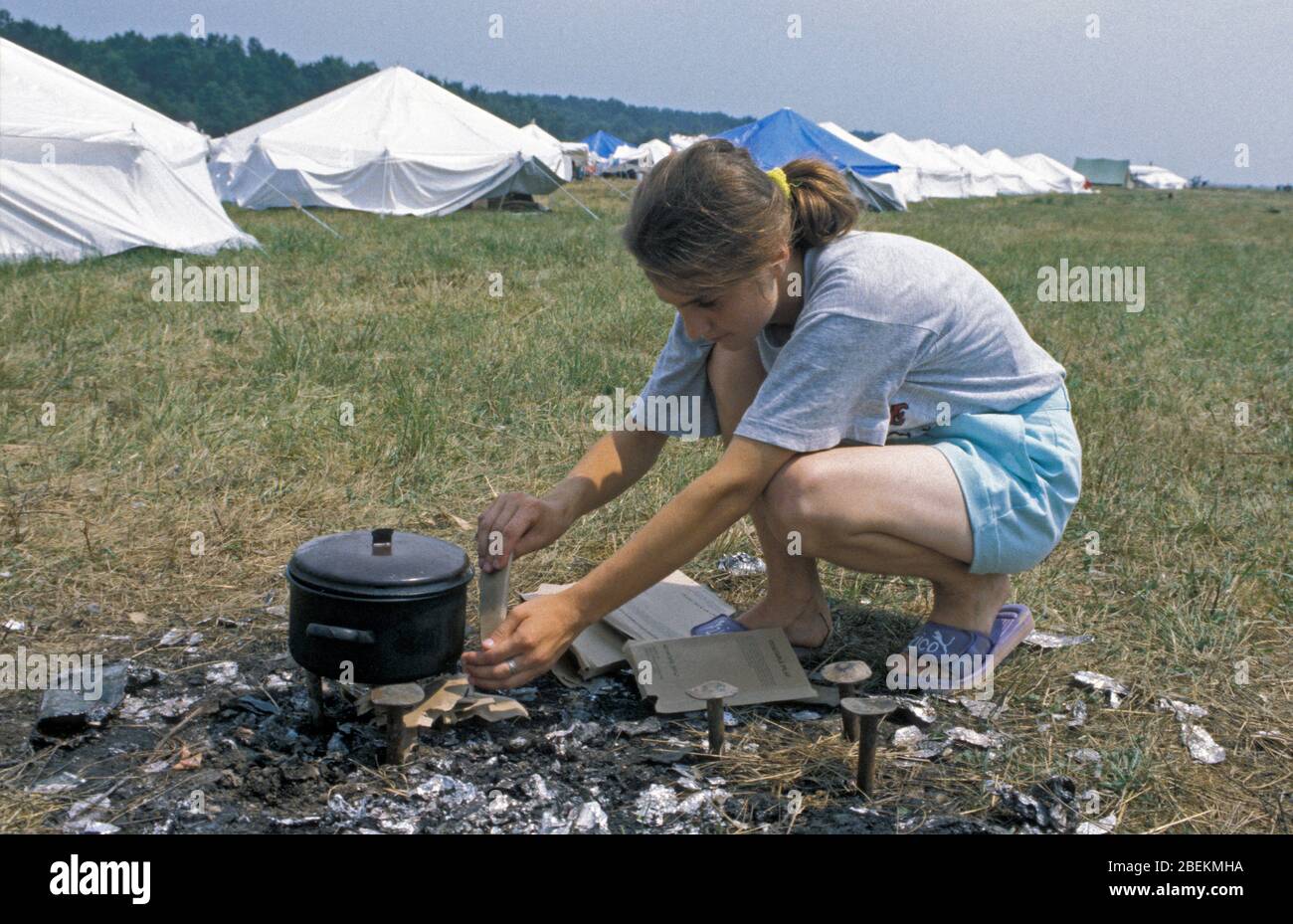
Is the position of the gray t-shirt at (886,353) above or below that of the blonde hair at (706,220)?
below

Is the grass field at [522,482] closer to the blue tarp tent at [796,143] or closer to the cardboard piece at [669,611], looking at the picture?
the cardboard piece at [669,611]

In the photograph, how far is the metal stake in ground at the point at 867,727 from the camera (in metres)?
1.86

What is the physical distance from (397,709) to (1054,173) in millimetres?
52492

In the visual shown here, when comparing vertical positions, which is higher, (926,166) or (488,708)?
(926,166)

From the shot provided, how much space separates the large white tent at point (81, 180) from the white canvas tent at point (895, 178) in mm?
15727

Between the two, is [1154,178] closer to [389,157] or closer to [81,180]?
[389,157]

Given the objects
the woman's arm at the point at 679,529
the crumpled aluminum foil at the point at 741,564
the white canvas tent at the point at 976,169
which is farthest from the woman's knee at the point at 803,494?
the white canvas tent at the point at 976,169

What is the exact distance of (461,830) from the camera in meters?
1.81

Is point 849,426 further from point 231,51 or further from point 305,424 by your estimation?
point 231,51

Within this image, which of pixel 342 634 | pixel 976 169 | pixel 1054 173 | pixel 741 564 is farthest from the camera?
pixel 1054 173

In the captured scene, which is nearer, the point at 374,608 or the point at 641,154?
the point at 374,608

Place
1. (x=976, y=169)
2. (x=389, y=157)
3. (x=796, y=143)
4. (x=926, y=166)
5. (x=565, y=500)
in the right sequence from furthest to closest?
(x=976, y=169), (x=926, y=166), (x=796, y=143), (x=389, y=157), (x=565, y=500)

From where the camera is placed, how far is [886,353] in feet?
6.66

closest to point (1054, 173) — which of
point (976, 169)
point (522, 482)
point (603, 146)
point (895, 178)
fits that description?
point (976, 169)
